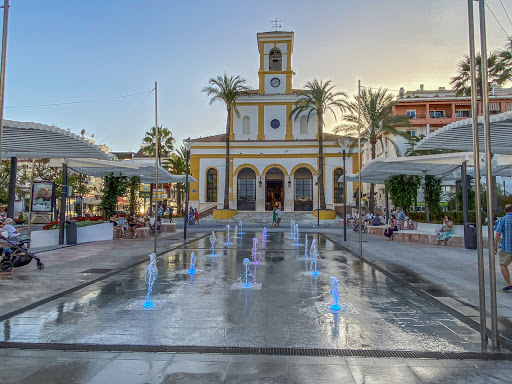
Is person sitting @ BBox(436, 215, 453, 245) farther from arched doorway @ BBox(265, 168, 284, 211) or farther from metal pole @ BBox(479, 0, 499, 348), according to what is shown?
arched doorway @ BBox(265, 168, 284, 211)

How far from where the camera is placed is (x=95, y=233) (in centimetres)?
1783

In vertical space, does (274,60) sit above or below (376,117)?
above

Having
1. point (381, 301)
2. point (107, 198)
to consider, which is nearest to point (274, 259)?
point (381, 301)

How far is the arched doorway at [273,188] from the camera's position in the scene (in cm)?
4281

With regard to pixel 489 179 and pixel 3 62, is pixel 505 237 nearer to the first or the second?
pixel 489 179

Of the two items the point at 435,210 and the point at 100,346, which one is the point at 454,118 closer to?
the point at 435,210

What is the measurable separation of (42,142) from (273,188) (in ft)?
107

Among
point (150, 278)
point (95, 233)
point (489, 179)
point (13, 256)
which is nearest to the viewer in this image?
point (489, 179)

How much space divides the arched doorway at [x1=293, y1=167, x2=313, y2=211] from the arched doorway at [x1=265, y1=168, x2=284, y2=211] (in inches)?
63.3

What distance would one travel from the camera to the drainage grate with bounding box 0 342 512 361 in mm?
4461

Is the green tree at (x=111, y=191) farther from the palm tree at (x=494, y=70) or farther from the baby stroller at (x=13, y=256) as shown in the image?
the palm tree at (x=494, y=70)

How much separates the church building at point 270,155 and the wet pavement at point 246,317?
108ft

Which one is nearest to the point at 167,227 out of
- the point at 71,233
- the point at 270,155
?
the point at 71,233

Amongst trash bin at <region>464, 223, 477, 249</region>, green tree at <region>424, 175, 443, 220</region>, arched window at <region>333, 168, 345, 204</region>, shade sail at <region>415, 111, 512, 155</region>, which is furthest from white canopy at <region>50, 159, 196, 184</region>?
arched window at <region>333, 168, 345, 204</region>
